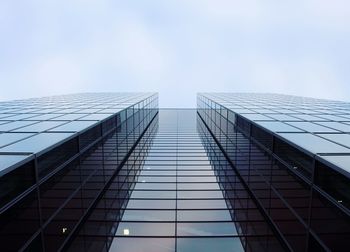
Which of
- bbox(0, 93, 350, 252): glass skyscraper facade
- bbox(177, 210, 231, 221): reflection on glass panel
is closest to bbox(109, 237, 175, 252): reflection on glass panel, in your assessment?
bbox(0, 93, 350, 252): glass skyscraper facade

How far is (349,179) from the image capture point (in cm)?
800

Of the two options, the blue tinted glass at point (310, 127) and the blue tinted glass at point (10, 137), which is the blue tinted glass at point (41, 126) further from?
the blue tinted glass at point (310, 127)

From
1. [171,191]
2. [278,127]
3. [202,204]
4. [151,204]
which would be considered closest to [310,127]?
[278,127]

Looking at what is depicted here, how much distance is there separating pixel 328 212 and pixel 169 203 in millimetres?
9024

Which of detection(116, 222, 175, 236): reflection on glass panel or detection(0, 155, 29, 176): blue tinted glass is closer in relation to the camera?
detection(0, 155, 29, 176): blue tinted glass

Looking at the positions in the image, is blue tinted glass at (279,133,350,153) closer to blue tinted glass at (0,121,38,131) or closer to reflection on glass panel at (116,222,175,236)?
reflection on glass panel at (116,222,175,236)

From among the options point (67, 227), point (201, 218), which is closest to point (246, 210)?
point (201, 218)

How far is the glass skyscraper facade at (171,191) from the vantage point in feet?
30.2

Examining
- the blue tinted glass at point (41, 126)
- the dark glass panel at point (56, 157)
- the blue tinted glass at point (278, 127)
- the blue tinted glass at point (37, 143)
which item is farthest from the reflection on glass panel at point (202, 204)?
the blue tinted glass at point (41, 126)

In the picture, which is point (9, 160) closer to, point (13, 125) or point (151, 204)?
point (13, 125)

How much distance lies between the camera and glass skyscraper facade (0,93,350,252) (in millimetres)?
9203

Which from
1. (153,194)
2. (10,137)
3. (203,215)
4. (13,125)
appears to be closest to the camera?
(10,137)

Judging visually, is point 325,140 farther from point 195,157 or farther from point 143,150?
point 143,150

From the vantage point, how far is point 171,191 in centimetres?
1839
